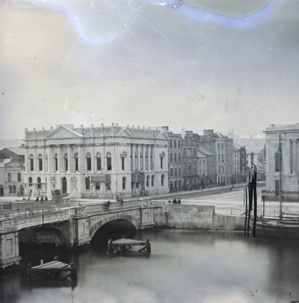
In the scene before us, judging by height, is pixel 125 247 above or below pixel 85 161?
below

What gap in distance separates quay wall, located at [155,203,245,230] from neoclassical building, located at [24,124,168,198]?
380 inches

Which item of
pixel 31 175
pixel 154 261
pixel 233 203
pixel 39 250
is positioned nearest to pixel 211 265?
pixel 154 261

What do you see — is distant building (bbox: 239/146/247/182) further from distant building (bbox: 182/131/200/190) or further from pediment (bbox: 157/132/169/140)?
pediment (bbox: 157/132/169/140)

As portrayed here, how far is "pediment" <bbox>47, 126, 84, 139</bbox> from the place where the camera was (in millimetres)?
57638

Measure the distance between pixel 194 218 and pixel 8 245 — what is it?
20.1 metres

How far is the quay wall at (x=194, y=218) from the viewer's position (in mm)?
45125

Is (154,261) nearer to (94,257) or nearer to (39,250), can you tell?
(94,257)

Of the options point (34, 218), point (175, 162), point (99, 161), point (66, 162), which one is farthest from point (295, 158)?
point (34, 218)

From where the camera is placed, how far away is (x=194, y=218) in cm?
4706

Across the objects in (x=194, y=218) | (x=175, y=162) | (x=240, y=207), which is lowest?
(x=194, y=218)

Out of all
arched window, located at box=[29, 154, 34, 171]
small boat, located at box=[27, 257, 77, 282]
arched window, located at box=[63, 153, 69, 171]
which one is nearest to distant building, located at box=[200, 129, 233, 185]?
arched window, located at box=[63, 153, 69, 171]

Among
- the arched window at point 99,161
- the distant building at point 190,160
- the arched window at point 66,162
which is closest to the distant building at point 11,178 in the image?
the arched window at point 66,162

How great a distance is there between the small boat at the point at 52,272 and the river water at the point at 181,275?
1.94ft

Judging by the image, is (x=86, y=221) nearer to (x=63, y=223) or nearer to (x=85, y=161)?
(x=63, y=223)
